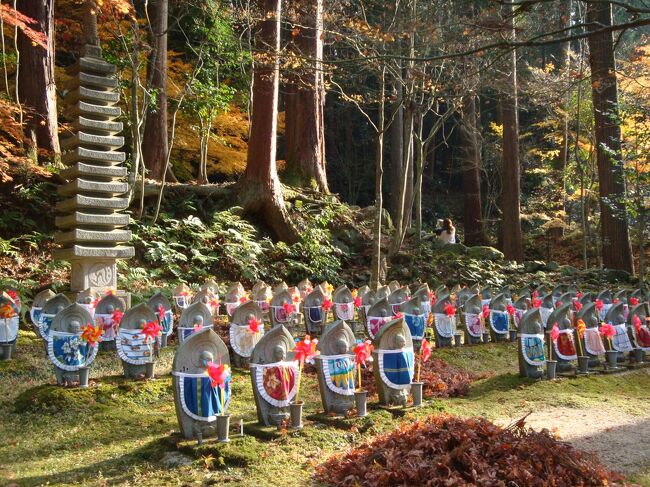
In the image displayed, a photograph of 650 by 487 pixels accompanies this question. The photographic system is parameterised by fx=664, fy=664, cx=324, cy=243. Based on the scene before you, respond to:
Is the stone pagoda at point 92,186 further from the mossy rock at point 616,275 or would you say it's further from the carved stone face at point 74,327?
the mossy rock at point 616,275

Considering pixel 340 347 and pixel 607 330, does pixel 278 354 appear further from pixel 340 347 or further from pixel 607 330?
pixel 607 330

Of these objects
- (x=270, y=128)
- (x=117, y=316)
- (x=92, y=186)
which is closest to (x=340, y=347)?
(x=117, y=316)

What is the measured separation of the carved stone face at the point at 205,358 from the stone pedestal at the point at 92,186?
18.2ft

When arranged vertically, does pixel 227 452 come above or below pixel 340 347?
below

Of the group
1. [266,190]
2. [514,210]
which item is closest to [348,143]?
[514,210]

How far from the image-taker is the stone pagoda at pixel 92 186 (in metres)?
10.8

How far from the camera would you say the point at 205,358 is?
593 cm

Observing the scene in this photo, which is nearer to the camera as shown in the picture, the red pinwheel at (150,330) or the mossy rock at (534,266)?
the red pinwheel at (150,330)

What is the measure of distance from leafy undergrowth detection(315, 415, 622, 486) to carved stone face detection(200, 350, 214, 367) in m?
1.50

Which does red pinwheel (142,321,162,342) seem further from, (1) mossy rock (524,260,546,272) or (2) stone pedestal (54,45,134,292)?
(1) mossy rock (524,260,546,272)

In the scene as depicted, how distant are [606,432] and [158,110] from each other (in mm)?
12845

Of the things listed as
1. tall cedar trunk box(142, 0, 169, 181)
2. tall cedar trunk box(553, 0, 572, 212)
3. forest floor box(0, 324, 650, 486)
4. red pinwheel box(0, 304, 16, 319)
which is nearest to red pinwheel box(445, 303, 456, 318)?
forest floor box(0, 324, 650, 486)

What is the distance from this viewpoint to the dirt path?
5.89 m

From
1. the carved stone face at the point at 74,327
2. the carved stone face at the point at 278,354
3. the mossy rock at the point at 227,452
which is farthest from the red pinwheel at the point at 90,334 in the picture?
the carved stone face at the point at 278,354
